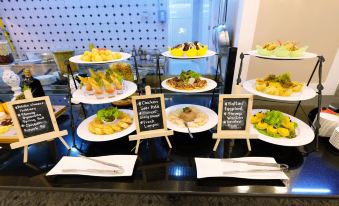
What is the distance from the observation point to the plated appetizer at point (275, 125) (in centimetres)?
95

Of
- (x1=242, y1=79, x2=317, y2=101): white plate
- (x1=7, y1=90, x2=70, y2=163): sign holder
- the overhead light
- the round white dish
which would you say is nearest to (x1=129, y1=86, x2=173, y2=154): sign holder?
(x1=7, y1=90, x2=70, y2=163): sign holder

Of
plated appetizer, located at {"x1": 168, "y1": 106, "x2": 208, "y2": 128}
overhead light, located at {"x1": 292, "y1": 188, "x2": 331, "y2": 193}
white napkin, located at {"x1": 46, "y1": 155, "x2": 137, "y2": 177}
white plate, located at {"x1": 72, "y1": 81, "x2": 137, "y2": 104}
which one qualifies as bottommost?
overhead light, located at {"x1": 292, "y1": 188, "x2": 331, "y2": 193}

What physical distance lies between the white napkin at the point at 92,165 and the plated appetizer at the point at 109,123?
0.14 meters

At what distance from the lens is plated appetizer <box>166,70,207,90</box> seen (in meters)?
1.11

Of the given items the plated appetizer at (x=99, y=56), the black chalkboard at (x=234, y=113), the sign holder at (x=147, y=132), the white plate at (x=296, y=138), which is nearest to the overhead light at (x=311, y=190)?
the white plate at (x=296, y=138)

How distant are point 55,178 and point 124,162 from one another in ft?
0.99

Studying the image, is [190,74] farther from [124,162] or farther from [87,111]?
[87,111]

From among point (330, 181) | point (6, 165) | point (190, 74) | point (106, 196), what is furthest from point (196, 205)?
point (6, 165)

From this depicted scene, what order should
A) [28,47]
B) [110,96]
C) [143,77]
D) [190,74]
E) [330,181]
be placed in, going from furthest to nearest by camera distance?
[28,47] < [143,77] < [190,74] < [110,96] < [330,181]

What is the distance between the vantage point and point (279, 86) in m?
1.01

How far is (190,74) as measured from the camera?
3.94 feet

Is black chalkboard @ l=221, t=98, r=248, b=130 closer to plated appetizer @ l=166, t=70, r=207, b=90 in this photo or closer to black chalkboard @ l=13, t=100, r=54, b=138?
plated appetizer @ l=166, t=70, r=207, b=90

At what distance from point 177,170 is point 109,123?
448 millimetres

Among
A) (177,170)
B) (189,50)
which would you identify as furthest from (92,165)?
(189,50)
